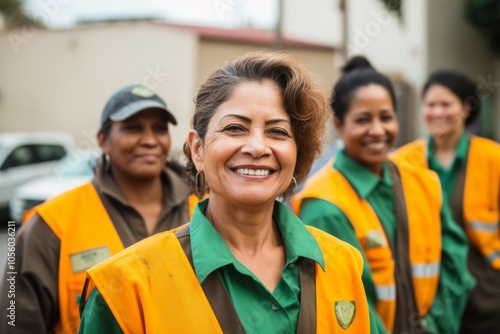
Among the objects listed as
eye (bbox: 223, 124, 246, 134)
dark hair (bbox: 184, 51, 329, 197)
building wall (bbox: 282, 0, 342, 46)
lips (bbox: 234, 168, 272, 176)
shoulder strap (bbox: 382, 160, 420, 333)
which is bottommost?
shoulder strap (bbox: 382, 160, 420, 333)

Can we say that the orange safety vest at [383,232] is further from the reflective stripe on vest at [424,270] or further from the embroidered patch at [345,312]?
the embroidered patch at [345,312]

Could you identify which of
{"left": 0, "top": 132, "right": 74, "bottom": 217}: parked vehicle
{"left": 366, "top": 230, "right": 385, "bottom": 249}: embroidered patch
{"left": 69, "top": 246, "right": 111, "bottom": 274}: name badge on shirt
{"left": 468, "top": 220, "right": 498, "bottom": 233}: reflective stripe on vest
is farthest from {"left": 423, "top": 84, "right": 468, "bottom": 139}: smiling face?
{"left": 0, "top": 132, "right": 74, "bottom": 217}: parked vehicle

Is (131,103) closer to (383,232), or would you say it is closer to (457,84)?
(383,232)

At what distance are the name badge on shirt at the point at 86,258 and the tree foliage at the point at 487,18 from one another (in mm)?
13638

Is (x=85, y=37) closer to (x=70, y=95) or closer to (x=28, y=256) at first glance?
(x=70, y=95)

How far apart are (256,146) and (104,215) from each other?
131cm

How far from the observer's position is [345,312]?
219cm

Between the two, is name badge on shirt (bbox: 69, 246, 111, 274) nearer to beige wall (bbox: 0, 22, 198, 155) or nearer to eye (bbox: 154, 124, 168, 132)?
eye (bbox: 154, 124, 168, 132)

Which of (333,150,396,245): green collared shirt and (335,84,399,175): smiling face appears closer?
(333,150,396,245): green collared shirt

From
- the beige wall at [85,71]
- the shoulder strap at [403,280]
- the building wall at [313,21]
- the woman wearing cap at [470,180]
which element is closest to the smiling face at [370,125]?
the shoulder strap at [403,280]

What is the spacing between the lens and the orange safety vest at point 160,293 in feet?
6.39

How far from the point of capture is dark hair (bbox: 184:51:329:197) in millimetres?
2246

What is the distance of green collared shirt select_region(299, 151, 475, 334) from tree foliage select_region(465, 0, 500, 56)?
1249 cm

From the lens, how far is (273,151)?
218 centimetres
